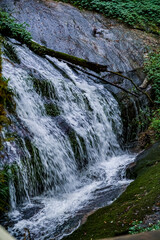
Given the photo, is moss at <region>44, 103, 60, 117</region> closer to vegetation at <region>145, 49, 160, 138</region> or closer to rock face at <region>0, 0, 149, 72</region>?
rock face at <region>0, 0, 149, 72</region>

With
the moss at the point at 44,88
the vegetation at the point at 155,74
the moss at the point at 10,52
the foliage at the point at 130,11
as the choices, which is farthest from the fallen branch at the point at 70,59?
the foliage at the point at 130,11

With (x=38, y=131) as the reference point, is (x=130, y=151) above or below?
below

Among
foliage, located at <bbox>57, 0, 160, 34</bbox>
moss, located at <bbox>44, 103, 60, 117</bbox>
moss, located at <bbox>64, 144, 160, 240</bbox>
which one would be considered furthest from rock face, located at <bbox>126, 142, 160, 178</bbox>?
foliage, located at <bbox>57, 0, 160, 34</bbox>

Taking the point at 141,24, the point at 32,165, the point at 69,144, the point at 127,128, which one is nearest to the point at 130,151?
the point at 127,128

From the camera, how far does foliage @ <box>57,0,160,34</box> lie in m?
13.0

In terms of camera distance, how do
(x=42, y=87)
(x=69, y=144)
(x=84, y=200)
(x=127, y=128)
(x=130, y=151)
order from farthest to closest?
(x=127, y=128) < (x=130, y=151) < (x=42, y=87) < (x=69, y=144) < (x=84, y=200)

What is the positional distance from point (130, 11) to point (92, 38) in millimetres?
3857

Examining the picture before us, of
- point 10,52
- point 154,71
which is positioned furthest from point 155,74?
point 10,52

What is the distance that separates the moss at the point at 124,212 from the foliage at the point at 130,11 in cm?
1004

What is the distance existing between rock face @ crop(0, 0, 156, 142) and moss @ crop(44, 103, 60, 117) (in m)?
2.86

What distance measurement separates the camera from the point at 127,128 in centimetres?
903

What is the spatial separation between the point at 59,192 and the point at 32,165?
93 cm

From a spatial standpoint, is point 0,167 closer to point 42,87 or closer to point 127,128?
point 42,87

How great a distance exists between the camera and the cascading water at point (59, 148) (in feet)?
16.4
